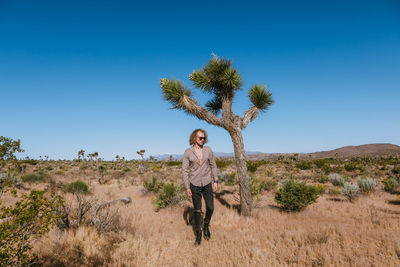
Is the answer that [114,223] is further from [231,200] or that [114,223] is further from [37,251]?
[231,200]

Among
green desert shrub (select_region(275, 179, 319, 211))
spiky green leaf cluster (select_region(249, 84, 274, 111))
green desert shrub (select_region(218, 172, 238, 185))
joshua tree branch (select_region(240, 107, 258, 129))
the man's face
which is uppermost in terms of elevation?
spiky green leaf cluster (select_region(249, 84, 274, 111))

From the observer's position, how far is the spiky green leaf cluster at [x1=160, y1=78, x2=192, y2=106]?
6109 millimetres

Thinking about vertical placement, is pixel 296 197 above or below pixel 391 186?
above

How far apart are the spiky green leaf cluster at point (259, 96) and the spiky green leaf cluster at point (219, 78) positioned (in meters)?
0.55

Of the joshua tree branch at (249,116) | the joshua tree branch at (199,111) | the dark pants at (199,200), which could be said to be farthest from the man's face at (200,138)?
the joshua tree branch at (249,116)

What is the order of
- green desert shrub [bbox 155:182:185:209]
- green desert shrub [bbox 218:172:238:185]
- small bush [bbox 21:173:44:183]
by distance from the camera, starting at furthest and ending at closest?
green desert shrub [bbox 218:172:238:185] < small bush [bbox 21:173:44:183] < green desert shrub [bbox 155:182:185:209]

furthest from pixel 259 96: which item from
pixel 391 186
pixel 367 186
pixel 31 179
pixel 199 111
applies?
pixel 31 179

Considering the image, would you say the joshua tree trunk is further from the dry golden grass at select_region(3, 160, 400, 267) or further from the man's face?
the man's face

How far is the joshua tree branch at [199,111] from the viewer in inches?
236

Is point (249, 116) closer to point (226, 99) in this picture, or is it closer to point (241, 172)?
point (226, 99)

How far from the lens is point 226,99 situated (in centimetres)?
620

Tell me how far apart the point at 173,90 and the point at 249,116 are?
2575 millimetres

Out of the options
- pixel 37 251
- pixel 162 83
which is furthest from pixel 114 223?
pixel 162 83

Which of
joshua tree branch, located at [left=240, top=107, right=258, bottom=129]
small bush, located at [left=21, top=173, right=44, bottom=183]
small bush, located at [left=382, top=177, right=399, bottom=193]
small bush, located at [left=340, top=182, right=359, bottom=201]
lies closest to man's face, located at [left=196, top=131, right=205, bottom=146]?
joshua tree branch, located at [left=240, top=107, right=258, bottom=129]
